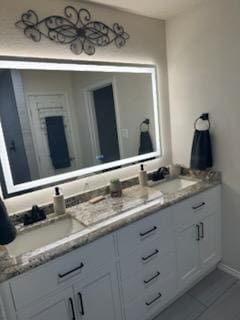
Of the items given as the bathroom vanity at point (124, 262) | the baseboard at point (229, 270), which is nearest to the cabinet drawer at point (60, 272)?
the bathroom vanity at point (124, 262)

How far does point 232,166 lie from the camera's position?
73.7 inches

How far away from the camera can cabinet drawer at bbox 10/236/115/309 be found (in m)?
1.10

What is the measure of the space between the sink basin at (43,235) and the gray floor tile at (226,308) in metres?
1.16

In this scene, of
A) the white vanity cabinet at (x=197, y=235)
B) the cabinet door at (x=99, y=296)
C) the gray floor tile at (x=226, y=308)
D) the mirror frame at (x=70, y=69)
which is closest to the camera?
the cabinet door at (x=99, y=296)

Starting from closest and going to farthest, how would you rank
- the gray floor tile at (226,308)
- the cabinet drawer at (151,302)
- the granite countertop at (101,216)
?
the granite countertop at (101,216), the cabinet drawer at (151,302), the gray floor tile at (226,308)

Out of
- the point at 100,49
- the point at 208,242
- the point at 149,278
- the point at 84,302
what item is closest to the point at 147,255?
the point at 149,278

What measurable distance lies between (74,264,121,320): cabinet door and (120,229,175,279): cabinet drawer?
9 cm

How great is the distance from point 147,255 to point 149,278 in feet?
0.58

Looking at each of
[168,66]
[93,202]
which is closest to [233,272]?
[93,202]

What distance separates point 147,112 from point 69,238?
1.34m

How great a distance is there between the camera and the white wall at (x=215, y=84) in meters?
1.72

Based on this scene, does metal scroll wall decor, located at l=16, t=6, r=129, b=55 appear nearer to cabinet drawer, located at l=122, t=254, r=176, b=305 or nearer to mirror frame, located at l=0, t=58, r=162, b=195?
mirror frame, located at l=0, t=58, r=162, b=195

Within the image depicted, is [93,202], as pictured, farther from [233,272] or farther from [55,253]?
[233,272]

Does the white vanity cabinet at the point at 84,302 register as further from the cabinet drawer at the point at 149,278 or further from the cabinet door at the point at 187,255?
the cabinet door at the point at 187,255
